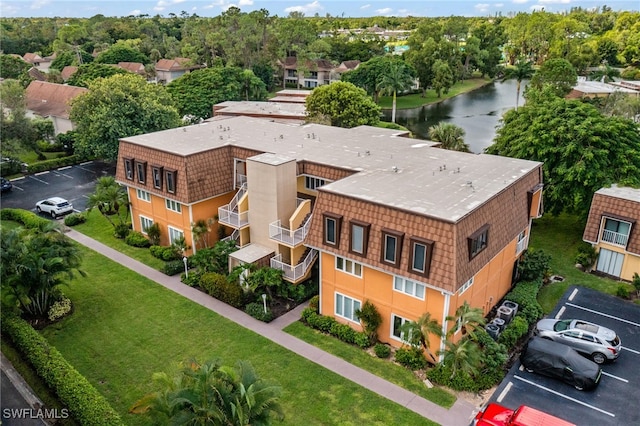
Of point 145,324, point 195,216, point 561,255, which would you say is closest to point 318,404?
point 145,324

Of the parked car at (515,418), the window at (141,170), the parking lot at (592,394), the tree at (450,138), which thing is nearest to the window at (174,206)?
the window at (141,170)

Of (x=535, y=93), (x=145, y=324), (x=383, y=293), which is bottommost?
(x=145, y=324)

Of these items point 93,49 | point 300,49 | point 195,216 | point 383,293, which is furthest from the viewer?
point 93,49

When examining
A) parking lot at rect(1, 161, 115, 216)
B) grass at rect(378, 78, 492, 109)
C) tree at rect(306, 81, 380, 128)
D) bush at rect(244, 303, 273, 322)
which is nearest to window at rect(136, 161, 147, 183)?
parking lot at rect(1, 161, 115, 216)

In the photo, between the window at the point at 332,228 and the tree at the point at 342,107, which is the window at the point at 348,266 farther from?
the tree at the point at 342,107

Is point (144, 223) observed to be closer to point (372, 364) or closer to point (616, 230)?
point (372, 364)

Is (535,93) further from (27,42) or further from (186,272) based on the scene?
(27,42)

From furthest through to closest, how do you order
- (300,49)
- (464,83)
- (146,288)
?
(464,83) → (300,49) → (146,288)

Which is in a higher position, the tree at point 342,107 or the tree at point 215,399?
the tree at point 342,107
